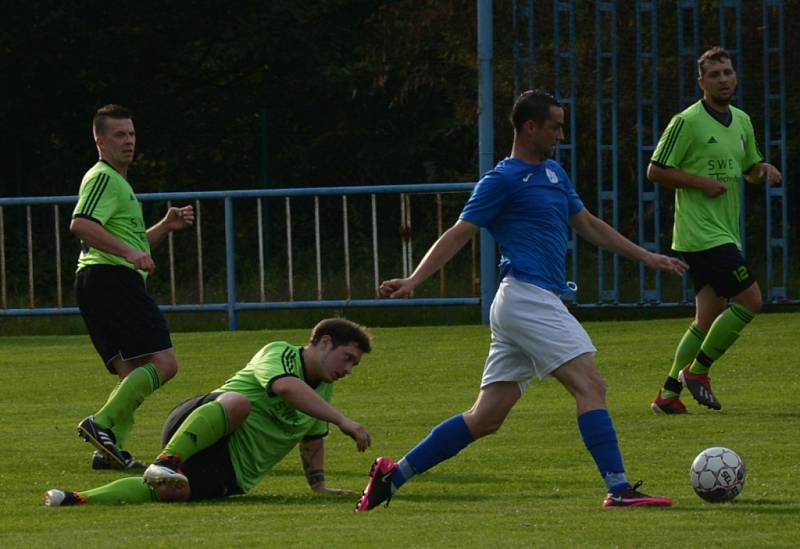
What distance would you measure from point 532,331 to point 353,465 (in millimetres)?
2238

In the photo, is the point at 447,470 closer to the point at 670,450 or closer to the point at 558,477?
the point at 558,477

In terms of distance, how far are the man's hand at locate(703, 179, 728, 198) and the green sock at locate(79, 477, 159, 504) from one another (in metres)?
4.23

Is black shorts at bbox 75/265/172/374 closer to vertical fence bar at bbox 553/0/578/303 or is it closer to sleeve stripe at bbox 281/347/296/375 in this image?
sleeve stripe at bbox 281/347/296/375

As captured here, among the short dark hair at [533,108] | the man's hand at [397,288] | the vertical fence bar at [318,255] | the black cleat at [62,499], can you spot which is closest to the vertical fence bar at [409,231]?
the vertical fence bar at [318,255]

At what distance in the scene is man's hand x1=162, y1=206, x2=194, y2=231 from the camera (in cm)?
931

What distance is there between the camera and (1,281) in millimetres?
18406

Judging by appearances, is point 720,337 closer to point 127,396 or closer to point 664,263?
point 664,263

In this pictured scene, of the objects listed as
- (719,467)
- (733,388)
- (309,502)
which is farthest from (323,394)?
(733,388)

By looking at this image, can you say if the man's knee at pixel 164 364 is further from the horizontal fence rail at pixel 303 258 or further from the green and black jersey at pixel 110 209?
the horizontal fence rail at pixel 303 258

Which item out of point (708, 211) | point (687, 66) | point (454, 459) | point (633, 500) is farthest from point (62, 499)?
point (687, 66)

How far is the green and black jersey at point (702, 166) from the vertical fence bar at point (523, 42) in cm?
681

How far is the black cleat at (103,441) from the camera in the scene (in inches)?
342

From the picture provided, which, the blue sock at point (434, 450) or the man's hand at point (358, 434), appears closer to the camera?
the man's hand at point (358, 434)

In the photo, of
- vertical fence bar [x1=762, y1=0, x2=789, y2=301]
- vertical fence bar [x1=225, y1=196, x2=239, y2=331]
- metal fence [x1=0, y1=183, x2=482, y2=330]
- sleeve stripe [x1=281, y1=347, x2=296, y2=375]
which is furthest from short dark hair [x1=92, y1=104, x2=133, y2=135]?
vertical fence bar [x1=762, y1=0, x2=789, y2=301]
